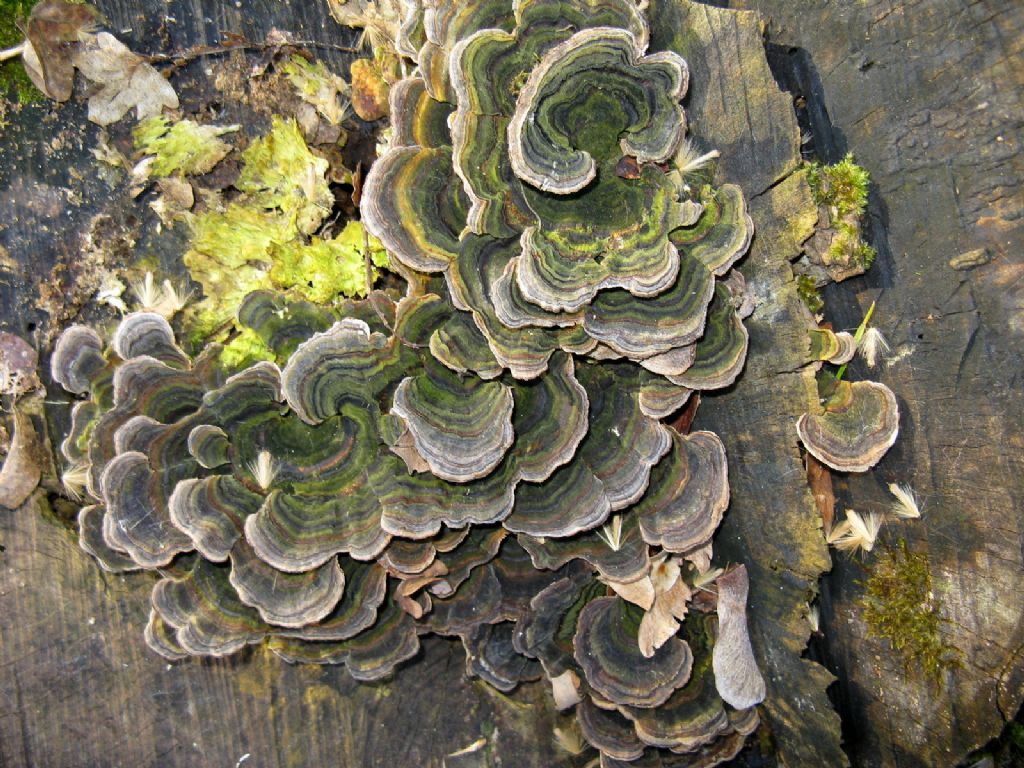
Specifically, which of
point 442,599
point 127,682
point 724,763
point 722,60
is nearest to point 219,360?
point 442,599

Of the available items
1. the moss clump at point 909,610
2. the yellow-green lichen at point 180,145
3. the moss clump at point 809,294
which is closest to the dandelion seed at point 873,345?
the moss clump at point 809,294

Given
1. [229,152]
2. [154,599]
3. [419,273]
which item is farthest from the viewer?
[229,152]

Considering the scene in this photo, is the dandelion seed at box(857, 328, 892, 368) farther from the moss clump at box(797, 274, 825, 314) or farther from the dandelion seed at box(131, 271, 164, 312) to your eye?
the dandelion seed at box(131, 271, 164, 312)

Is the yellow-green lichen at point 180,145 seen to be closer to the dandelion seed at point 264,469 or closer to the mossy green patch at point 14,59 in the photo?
the mossy green patch at point 14,59

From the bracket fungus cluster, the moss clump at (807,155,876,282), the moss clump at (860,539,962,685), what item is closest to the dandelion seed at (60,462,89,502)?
the bracket fungus cluster

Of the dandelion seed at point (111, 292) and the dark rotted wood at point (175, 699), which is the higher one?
the dandelion seed at point (111, 292)

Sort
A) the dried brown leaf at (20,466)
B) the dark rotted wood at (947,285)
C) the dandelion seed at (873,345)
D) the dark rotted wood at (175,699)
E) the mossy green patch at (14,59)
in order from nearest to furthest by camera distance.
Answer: the dark rotted wood at (947,285), the dandelion seed at (873,345), the mossy green patch at (14,59), the dried brown leaf at (20,466), the dark rotted wood at (175,699)

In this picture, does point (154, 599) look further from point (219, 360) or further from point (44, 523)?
point (219, 360)

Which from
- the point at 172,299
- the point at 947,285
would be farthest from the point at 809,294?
the point at 172,299
